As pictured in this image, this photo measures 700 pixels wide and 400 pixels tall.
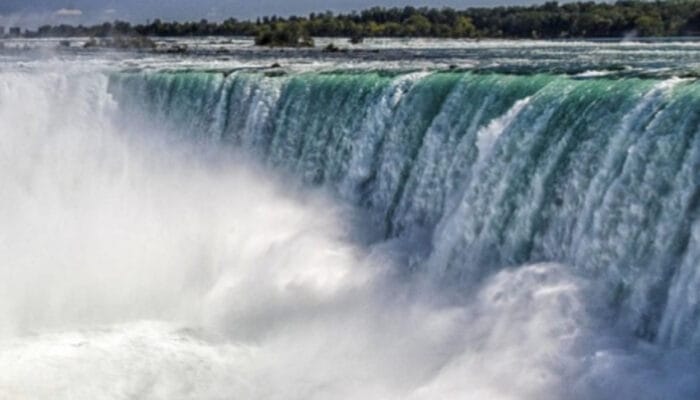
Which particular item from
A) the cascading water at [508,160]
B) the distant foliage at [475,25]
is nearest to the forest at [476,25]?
the distant foliage at [475,25]

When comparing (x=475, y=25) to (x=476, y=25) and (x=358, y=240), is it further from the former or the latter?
(x=358, y=240)

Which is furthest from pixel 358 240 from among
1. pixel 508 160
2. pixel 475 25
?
pixel 475 25

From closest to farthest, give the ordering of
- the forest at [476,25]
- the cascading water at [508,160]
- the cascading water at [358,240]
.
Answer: the cascading water at [508,160]
the cascading water at [358,240]
the forest at [476,25]

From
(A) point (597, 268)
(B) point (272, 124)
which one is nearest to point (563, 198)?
(A) point (597, 268)

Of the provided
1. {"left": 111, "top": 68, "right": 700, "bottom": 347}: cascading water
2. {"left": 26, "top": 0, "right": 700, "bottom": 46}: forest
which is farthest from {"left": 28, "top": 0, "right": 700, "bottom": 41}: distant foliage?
{"left": 111, "top": 68, "right": 700, "bottom": 347}: cascading water

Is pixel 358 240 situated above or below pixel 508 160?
below

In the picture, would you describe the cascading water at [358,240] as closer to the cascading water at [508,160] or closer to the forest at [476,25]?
the cascading water at [508,160]
